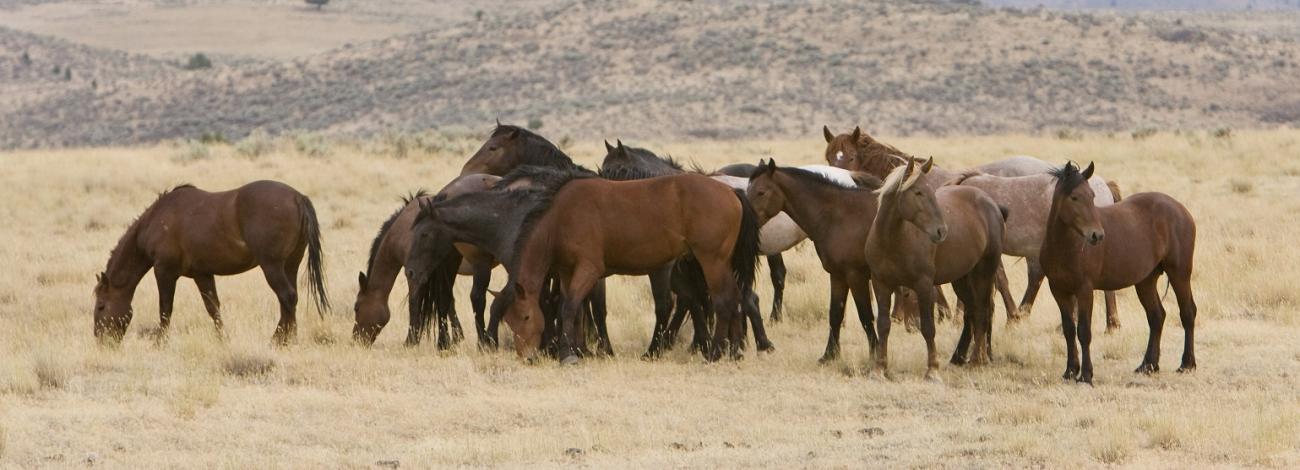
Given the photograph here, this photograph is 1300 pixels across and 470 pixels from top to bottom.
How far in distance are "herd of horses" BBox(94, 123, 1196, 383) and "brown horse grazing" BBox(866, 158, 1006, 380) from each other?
0.01 metres

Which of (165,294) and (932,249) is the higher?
(932,249)

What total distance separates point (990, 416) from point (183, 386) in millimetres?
4724

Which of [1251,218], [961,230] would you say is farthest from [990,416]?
[1251,218]

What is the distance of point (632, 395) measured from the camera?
9594mm

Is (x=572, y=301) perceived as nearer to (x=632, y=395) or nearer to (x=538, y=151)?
(x=632, y=395)

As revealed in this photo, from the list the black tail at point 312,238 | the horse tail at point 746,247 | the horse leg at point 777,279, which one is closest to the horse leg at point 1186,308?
the horse tail at point 746,247

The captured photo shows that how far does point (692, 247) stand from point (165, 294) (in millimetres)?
4017

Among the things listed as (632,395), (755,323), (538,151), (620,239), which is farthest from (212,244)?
(755,323)

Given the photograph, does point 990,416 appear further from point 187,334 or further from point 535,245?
point 187,334

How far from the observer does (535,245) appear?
35.0 feet

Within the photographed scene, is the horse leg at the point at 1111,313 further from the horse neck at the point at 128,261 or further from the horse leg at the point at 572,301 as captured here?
the horse neck at the point at 128,261

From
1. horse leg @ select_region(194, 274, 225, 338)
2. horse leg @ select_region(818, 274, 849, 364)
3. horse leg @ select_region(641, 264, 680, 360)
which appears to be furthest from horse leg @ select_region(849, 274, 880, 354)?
horse leg @ select_region(194, 274, 225, 338)

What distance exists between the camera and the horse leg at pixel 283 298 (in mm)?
11477

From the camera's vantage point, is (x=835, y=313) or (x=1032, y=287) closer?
(x=835, y=313)
